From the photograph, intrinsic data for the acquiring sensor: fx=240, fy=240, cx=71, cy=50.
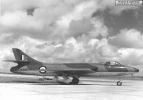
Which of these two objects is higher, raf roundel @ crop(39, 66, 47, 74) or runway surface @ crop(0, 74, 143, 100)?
raf roundel @ crop(39, 66, 47, 74)

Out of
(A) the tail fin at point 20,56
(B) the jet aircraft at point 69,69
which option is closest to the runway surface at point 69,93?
(B) the jet aircraft at point 69,69

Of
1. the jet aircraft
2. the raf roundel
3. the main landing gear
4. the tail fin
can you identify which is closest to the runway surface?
the jet aircraft

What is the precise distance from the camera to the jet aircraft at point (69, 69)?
29.7 m

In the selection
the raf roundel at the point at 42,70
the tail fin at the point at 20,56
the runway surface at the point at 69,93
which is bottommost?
the runway surface at the point at 69,93

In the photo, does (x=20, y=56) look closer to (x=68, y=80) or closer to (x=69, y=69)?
(x=69, y=69)

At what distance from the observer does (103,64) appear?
30.5 metres

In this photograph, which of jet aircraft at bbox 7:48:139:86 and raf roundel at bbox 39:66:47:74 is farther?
raf roundel at bbox 39:66:47:74

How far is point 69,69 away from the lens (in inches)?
1233

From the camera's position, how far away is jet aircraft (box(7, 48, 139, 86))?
29656mm

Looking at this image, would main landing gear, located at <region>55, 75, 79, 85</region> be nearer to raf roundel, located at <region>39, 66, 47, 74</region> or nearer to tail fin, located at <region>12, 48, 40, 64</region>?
raf roundel, located at <region>39, 66, 47, 74</region>

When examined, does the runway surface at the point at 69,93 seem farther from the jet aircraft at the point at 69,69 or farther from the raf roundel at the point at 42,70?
the raf roundel at the point at 42,70

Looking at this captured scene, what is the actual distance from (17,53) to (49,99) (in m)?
22.1

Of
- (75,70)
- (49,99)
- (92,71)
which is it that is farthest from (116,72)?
(49,99)

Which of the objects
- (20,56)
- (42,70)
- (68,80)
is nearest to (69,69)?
(68,80)
